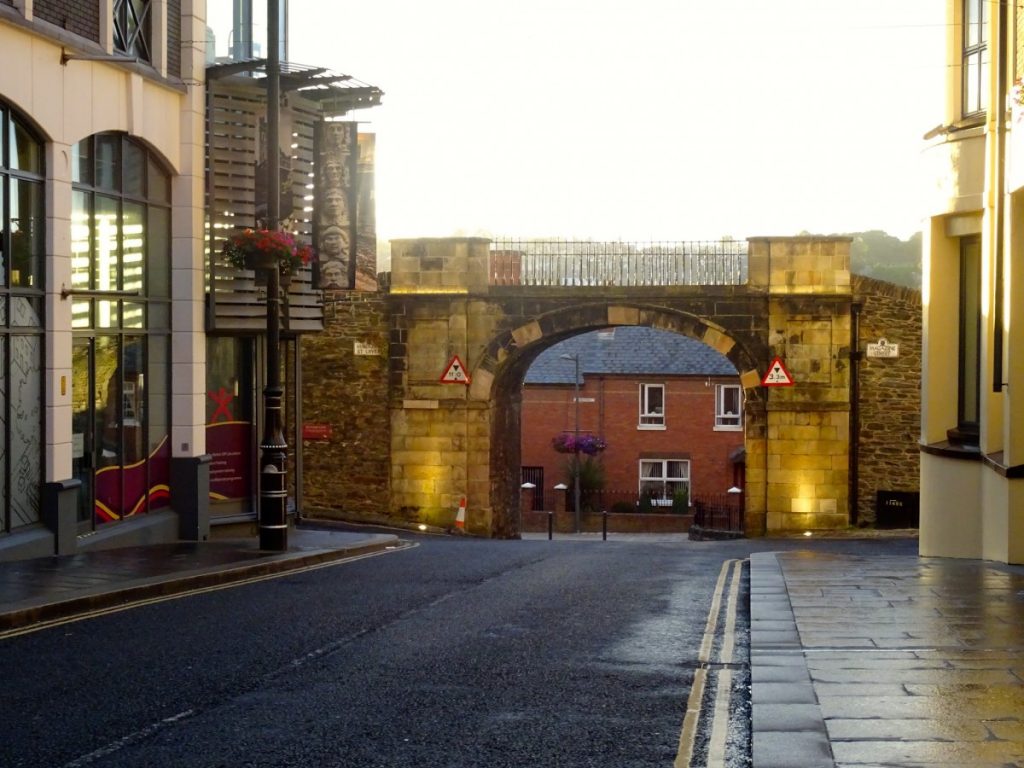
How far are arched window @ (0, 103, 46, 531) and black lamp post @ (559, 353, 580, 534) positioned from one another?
28.6m

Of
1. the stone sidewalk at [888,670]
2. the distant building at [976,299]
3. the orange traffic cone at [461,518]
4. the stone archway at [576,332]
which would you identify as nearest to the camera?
the stone sidewalk at [888,670]

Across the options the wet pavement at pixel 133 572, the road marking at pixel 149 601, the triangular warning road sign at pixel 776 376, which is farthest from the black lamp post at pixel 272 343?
the triangular warning road sign at pixel 776 376

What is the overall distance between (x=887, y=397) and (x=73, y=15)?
1735 cm

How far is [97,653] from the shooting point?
9.46 m

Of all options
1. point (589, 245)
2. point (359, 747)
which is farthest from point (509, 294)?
point (359, 747)

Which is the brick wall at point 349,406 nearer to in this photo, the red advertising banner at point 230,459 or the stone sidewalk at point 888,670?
the red advertising banner at point 230,459

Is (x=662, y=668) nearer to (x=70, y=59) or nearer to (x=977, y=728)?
(x=977, y=728)

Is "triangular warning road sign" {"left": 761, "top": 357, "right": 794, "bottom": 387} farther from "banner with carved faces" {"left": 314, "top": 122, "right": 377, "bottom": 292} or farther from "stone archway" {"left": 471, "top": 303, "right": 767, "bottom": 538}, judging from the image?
"banner with carved faces" {"left": 314, "top": 122, "right": 377, "bottom": 292}

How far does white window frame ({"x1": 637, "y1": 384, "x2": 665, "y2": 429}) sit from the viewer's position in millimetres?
47281

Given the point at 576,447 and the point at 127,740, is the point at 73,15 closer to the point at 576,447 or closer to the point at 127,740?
the point at 127,740

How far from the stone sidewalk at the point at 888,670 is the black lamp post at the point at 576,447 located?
96.9 feet

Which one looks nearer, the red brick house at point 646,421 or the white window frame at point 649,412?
the red brick house at point 646,421

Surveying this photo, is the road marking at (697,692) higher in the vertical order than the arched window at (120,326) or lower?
lower

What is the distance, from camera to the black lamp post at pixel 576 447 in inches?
1694
